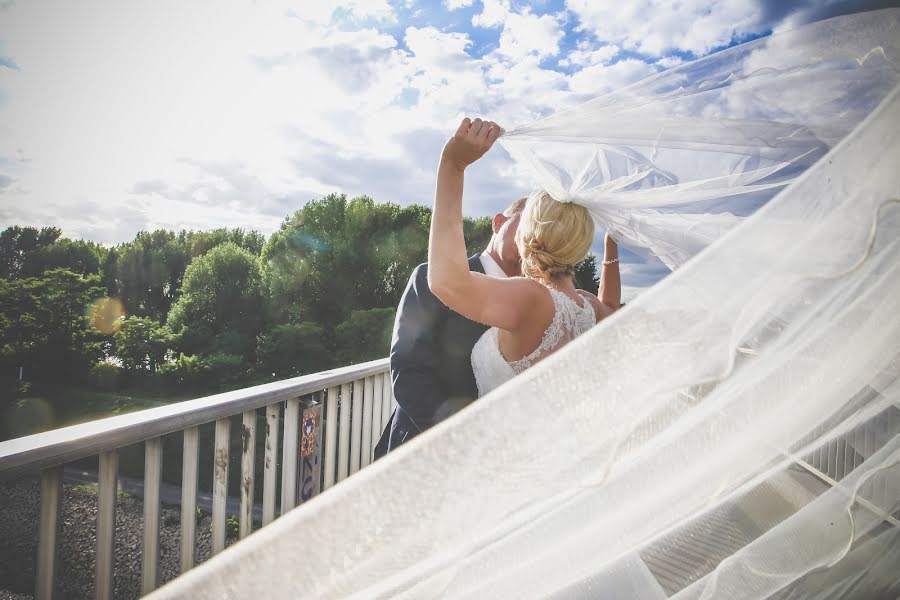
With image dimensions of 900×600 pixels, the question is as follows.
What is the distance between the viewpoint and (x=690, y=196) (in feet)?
4.42

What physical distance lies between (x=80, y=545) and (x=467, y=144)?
11858mm

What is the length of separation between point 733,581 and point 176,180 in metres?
77.6

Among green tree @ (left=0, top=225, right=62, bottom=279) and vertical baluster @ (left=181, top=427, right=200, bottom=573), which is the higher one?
green tree @ (left=0, top=225, right=62, bottom=279)

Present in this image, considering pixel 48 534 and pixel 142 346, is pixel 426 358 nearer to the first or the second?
pixel 48 534

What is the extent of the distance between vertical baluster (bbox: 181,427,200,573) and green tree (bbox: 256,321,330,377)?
22292 mm

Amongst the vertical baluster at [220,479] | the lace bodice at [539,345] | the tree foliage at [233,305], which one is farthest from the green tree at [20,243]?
the lace bodice at [539,345]

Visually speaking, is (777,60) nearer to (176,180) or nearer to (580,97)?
(580,97)

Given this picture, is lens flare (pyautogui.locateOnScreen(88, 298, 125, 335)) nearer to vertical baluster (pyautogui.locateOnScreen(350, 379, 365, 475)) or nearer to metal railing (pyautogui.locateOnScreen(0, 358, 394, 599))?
vertical baluster (pyautogui.locateOnScreen(350, 379, 365, 475))

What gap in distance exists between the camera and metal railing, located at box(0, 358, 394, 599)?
1101 mm

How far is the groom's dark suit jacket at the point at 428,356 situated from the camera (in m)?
1.69

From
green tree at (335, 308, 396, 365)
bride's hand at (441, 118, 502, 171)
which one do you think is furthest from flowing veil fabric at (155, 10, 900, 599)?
green tree at (335, 308, 396, 365)

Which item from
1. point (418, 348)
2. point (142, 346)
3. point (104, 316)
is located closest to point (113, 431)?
point (418, 348)

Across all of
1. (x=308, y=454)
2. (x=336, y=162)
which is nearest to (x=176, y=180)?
(x=336, y=162)

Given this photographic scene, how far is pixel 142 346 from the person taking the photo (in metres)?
30.3
